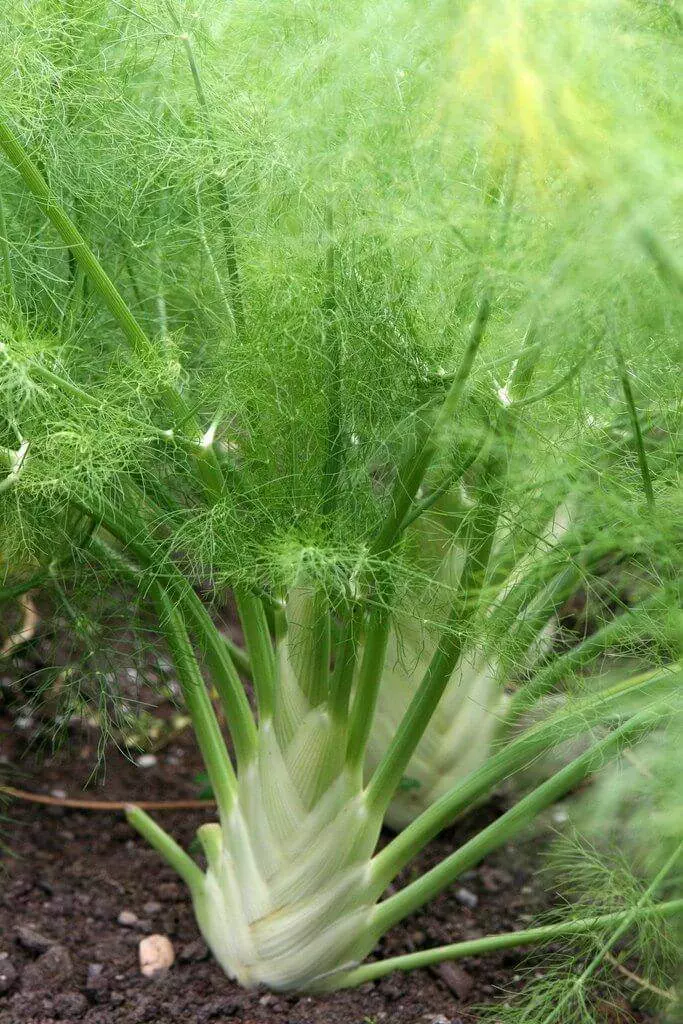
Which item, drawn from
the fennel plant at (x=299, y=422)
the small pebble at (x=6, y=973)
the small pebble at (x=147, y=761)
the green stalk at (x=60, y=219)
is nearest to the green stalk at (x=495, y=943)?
the fennel plant at (x=299, y=422)

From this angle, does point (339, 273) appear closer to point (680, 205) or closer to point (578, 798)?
point (680, 205)

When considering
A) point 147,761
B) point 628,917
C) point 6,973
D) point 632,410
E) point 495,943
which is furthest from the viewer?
point 147,761

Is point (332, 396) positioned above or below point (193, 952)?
above

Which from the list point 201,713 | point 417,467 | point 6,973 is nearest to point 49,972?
point 6,973

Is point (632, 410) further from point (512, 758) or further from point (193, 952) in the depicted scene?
point (193, 952)

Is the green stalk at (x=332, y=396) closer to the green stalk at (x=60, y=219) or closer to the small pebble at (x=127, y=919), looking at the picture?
the green stalk at (x=60, y=219)

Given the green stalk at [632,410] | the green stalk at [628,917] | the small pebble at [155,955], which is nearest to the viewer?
the green stalk at [632,410]

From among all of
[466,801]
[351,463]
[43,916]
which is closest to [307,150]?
[351,463]
